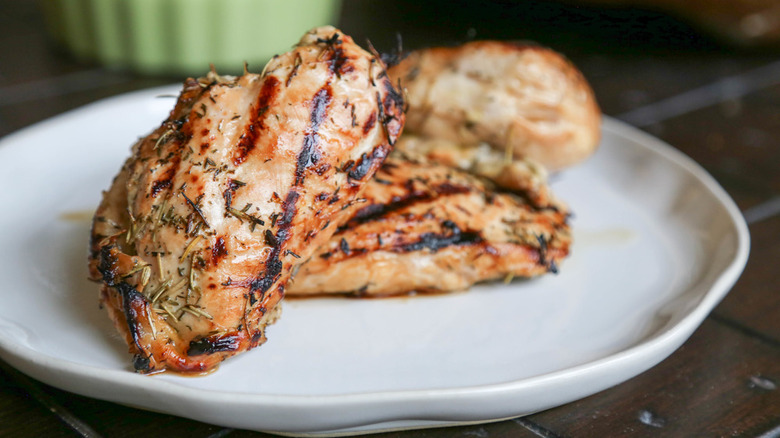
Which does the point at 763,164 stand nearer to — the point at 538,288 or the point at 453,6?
the point at 538,288

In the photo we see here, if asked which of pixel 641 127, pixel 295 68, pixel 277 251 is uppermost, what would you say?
pixel 295 68

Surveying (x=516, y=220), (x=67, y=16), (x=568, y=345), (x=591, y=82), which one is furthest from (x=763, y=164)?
(x=67, y=16)

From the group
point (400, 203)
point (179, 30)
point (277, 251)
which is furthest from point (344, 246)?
point (179, 30)

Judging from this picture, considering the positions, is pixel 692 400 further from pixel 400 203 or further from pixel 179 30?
pixel 179 30

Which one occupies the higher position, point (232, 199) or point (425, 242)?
point (232, 199)

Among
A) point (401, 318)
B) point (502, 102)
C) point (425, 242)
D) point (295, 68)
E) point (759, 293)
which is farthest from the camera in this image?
point (502, 102)

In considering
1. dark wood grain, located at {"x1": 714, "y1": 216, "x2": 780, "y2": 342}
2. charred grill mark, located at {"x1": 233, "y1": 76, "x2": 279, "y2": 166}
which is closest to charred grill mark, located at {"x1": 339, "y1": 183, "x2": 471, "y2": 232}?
charred grill mark, located at {"x1": 233, "y1": 76, "x2": 279, "y2": 166}

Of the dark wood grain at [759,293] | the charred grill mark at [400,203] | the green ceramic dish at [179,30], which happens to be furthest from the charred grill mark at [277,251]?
the green ceramic dish at [179,30]
